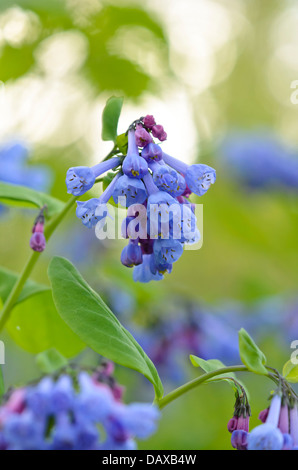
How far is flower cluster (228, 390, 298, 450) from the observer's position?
2.40ft

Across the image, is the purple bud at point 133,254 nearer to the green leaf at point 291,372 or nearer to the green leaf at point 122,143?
the green leaf at point 122,143

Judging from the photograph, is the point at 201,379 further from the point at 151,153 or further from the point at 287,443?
the point at 151,153

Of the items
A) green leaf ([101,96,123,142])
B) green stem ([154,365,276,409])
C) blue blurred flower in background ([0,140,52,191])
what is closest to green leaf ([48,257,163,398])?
green stem ([154,365,276,409])

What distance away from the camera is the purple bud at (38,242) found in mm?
977

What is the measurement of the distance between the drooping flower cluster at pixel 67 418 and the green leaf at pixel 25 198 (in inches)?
18.9

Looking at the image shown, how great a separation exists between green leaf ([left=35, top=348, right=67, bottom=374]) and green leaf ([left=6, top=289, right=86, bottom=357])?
408mm

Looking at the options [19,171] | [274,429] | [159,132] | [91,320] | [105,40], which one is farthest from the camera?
[105,40]

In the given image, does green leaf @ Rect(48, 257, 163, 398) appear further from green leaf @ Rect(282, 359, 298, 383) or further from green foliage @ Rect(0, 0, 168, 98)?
green foliage @ Rect(0, 0, 168, 98)

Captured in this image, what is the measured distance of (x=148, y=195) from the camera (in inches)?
36.0

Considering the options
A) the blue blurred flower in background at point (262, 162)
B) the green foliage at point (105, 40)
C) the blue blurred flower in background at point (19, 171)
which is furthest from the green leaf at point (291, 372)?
the blue blurred flower in background at point (262, 162)

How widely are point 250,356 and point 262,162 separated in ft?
7.91

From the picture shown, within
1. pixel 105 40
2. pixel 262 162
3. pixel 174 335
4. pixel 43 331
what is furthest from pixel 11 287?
pixel 262 162

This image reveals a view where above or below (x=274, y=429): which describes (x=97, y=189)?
above
